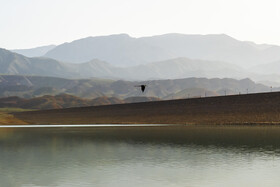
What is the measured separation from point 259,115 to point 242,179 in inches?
3350

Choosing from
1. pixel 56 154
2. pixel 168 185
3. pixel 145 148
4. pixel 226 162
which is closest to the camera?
pixel 168 185

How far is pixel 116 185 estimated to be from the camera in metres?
25.7

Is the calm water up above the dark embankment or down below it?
below

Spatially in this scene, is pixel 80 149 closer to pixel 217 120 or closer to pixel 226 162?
pixel 226 162

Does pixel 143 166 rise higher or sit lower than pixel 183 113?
lower

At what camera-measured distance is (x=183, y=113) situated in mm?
125500

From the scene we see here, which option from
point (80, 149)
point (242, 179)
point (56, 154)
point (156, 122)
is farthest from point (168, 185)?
point (156, 122)

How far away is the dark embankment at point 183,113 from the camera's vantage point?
110438 mm

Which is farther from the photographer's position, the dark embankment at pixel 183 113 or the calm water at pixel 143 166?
the dark embankment at pixel 183 113

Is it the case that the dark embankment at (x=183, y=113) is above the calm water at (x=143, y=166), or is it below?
above

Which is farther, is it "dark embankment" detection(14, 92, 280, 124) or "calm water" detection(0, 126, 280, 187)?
"dark embankment" detection(14, 92, 280, 124)

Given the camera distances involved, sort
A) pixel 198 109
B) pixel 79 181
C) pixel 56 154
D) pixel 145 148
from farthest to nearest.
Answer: pixel 198 109
pixel 145 148
pixel 56 154
pixel 79 181

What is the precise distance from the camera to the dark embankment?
11044cm

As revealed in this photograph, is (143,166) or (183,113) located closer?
(143,166)
